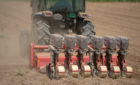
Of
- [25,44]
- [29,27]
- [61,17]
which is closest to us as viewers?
[61,17]

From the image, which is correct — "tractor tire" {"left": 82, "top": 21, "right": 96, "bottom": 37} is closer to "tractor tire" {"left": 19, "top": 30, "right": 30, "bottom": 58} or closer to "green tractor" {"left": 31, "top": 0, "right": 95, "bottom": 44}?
"green tractor" {"left": 31, "top": 0, "right": 95, "bottom": 44}

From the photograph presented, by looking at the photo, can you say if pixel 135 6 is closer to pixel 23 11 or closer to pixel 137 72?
pixel 23 11

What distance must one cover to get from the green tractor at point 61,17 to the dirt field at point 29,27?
1294mm

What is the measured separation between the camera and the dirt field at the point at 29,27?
6.69 meters

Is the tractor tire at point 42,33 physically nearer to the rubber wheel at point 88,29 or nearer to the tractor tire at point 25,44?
the tractor tire at point 25,44

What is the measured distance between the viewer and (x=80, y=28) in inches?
373

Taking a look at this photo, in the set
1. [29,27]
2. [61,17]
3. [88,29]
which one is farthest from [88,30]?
[29,27]

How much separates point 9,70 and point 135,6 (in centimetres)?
1846

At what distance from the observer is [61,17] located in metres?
9.01

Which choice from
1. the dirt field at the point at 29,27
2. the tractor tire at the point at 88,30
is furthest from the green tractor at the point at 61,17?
the dirt field at the point at 29,27

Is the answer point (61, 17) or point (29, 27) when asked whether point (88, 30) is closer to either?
point (61, 17)

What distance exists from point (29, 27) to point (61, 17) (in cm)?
746

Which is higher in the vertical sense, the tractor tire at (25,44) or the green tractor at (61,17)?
the green tractor at (61,17)

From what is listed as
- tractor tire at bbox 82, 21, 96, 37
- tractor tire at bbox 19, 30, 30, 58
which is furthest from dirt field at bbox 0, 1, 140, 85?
tractor tire at bbox 82, 21, 96, 37
